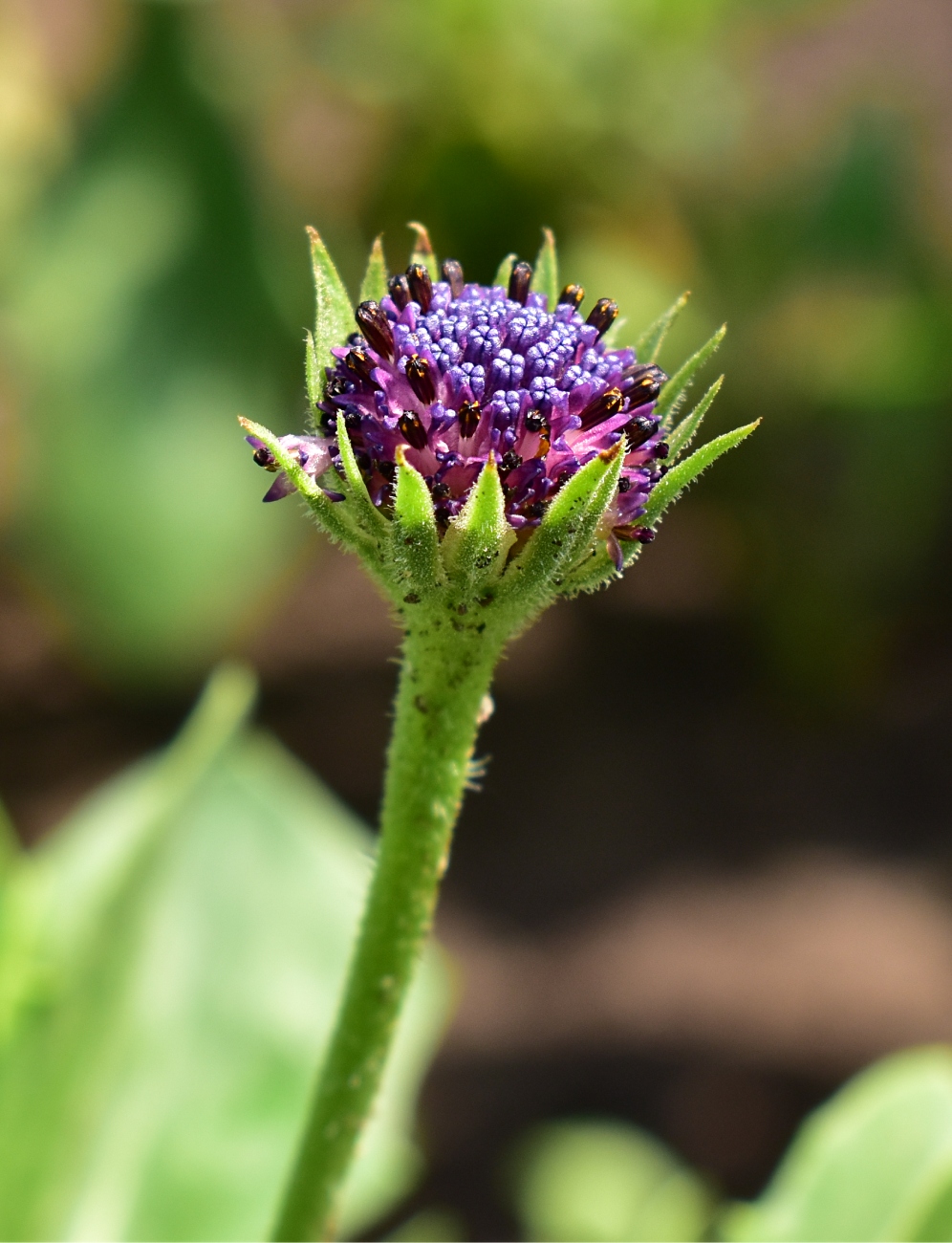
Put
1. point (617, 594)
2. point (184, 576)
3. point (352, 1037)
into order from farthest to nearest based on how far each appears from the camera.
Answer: point (617, 594) < point (184, 576) < point (352, 1037)

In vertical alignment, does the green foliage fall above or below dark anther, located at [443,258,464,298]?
below

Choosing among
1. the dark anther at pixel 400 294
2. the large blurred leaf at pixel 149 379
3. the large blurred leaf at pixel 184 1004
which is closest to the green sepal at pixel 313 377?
the dark anther at pixel 400 294

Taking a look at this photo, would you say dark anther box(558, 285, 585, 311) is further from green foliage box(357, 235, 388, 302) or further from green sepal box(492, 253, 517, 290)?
green foliage box(357, 235, 388, 302)

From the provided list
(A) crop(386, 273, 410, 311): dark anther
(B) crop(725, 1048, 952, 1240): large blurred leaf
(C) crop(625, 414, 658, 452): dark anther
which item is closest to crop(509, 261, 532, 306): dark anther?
(A) crop(386, 273, 410, 311): dark anther

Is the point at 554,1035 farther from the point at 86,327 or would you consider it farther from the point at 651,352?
the point at 651,352

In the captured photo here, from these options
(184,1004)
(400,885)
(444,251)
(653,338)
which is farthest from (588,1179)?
(444,251)

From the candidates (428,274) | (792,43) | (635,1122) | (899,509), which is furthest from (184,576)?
(792,43)
